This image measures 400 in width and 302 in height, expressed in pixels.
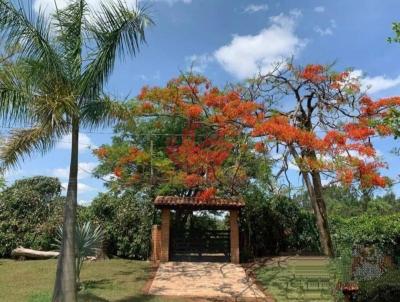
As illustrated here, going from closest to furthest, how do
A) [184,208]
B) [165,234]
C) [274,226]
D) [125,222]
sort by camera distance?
[165,234]
[184,208]
[125,222]
[274,226]

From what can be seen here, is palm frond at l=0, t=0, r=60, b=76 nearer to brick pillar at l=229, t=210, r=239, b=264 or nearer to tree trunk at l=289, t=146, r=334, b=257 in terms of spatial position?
tree trunk at l=289, t=146, r=334, b=257

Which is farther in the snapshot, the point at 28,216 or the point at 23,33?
the point at 28,216

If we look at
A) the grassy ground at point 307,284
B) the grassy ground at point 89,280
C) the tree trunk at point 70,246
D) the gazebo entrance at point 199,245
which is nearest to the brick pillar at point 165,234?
the gazebo entrance at point 199,245

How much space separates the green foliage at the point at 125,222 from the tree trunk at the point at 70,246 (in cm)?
1049

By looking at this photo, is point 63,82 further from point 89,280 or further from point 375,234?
point 375,234

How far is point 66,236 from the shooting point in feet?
28.9

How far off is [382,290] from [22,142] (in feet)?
26.4

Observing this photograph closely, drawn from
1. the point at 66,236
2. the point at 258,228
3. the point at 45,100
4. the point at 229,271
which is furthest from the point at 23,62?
the point at 258,228

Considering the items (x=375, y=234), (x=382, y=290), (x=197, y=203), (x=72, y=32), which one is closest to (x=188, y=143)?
(x=197, y=203)

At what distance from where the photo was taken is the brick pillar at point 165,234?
18406mm

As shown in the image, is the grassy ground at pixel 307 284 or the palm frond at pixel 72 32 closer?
the palm frond at pixel 72 32

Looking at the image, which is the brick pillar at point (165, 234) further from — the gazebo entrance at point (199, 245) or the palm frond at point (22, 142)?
the palm frond at point (22, 142)

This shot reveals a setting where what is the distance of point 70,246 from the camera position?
8789 millimetres

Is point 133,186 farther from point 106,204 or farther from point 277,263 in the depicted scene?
point 277,263
